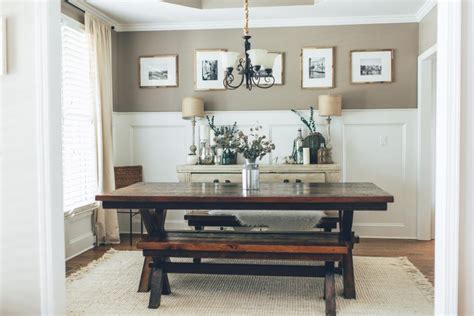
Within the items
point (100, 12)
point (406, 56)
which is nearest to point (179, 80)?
point (100, 12)

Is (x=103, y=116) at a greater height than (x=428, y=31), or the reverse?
(x=428, y=31)

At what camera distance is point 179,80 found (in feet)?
17.4

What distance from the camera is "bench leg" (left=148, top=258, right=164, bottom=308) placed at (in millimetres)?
3039

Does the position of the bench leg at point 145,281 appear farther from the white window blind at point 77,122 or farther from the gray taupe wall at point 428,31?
the gray taupe wall at point 428,31

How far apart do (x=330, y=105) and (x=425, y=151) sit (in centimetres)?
120

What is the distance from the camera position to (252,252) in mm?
2996

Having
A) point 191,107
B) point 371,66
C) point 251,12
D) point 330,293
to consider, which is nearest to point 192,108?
point 191,107

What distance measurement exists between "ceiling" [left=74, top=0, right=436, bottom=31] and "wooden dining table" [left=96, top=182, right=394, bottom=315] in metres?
2.18

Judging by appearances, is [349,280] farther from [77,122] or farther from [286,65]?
[77,122]

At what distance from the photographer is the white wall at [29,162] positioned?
79.9 inches

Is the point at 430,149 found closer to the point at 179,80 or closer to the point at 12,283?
the point at 179,80

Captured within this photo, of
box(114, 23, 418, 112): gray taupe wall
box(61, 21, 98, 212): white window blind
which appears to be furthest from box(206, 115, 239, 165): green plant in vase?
box(61, 21, 98, 212): white window blind

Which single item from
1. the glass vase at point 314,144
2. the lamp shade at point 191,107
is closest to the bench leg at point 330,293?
the glass vase at point 314,144

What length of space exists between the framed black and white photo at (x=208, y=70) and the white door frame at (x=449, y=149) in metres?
3.55
